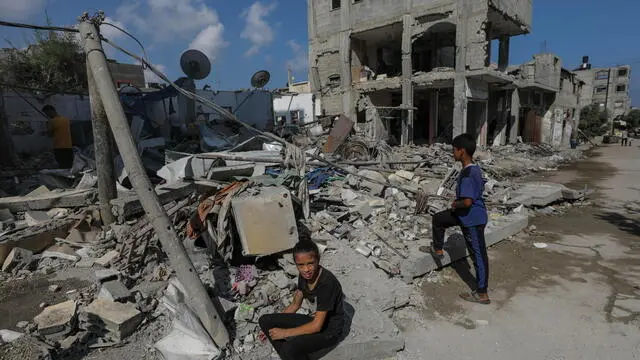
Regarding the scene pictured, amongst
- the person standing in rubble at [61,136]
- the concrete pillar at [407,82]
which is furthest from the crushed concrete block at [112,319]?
the concrete pillar at [407,82]

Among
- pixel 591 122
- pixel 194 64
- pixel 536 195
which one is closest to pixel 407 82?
pixel 194 64

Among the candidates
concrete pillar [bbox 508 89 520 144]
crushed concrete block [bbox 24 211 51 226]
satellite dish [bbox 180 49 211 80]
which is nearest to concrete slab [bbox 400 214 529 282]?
crushed concrete block [bbox 24 211 51 226]

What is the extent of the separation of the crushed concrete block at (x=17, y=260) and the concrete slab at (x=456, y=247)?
14.9ft

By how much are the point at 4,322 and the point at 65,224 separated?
6.47 feet

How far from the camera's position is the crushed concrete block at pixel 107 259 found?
4.12 metres

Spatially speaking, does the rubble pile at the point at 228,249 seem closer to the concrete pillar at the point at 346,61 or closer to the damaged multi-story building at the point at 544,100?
the concrete pillar at the point at 346,61

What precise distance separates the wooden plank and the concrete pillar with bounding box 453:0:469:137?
1491cm

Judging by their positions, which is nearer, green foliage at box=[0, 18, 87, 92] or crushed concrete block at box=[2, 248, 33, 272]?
crushed concrete block at box=[2, 248, 33, 272]

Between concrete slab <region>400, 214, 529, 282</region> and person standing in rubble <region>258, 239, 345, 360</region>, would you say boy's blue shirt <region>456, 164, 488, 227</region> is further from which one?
person standing in rubble <region>258, 239, 345, 360</region>

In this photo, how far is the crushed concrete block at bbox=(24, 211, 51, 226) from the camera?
5117mm

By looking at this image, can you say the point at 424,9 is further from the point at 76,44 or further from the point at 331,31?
the point at 76,44

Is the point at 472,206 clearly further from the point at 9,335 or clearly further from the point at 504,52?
the point at 504,52

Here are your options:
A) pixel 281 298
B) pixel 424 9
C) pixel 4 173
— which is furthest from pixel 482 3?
pixel 4 173

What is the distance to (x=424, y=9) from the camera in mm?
16469
